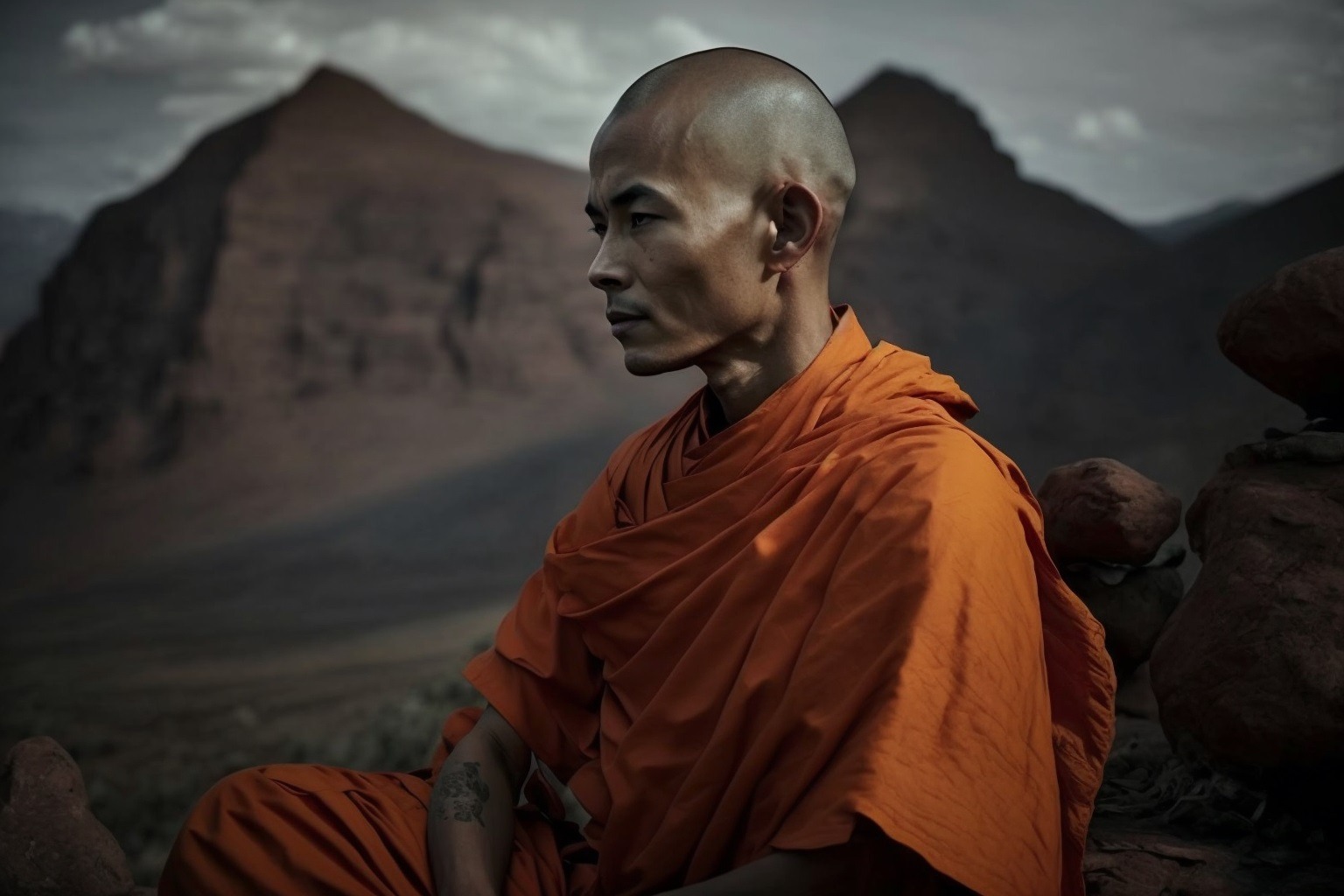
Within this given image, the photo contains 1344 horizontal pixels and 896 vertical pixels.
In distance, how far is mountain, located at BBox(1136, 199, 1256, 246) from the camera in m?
15.7

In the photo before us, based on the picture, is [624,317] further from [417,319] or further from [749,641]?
[417,319]

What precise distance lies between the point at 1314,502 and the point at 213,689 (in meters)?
7.79

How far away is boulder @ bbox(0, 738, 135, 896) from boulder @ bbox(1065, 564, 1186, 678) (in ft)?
8.14

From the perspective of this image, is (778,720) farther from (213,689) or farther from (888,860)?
(213,689)

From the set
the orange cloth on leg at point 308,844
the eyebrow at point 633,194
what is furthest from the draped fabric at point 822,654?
the eyebrow at point 633,194

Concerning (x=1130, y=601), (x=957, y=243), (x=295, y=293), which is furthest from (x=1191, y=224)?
(x=1130, y=601)

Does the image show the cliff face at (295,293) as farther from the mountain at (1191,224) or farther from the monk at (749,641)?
the monk at (749,641)

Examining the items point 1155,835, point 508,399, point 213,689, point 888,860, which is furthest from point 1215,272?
point 888,860

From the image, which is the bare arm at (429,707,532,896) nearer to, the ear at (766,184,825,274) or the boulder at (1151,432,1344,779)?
the ear at (766,184,825,274)

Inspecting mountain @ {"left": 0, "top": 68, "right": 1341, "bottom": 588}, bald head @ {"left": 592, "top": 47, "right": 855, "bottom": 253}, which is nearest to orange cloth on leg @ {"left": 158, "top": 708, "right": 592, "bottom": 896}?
bald head @ {"left": 592, "top": 47, "right": 855, "bottom": 253}

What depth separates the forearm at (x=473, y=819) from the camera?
6.05 ft

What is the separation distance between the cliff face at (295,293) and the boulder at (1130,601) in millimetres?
12063

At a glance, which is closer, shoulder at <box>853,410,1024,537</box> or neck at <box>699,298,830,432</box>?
shoulder at <box>853,410,1024,537</box>

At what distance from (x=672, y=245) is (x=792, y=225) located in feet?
0.75
